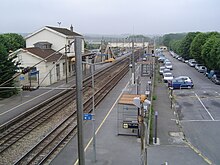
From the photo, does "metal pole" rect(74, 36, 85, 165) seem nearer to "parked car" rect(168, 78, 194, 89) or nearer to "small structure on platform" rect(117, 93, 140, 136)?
"small structure on platform" rect(117, 93, 140, 136)

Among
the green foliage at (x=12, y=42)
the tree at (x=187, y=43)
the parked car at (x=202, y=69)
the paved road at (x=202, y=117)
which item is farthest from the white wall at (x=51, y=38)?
the tree at (x=187, y=43)

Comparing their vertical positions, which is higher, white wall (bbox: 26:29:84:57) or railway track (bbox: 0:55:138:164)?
white wall (bbox: 26:29:84:57)

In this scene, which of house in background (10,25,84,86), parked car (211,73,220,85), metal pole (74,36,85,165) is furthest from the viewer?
parked car (211,73,220,85)

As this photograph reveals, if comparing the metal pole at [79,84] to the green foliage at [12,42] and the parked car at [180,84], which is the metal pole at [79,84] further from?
the green foliage at [12,42]

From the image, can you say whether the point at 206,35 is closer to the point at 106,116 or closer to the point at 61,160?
the point at 106,116

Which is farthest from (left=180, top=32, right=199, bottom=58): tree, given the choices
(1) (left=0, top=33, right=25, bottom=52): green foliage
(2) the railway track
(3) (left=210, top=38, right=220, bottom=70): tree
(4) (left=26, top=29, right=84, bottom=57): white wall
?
(2) the railway track

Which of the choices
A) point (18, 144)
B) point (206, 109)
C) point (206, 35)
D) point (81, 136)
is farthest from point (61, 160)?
point (206, 35)

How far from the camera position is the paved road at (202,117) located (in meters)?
12.8

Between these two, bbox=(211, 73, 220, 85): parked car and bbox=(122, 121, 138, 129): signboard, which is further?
bbox=(211, 73, 220, 85): parked car

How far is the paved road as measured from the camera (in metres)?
12.8

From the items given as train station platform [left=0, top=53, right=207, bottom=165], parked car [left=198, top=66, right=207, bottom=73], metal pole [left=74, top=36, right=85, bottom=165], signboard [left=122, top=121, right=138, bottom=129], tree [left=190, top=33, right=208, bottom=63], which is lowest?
train station platform [left=0, top=53, right=207, bottom=165]

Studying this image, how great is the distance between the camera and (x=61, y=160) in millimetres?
10930

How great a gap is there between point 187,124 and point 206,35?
2984cm

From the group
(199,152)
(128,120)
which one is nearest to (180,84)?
(128,120)
